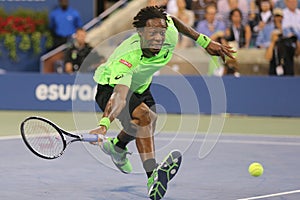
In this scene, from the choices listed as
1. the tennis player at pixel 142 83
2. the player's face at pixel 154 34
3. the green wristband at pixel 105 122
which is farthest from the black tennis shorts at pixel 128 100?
the green wristband at pixel 105 122

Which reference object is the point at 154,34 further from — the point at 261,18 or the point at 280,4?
the point at 280,4

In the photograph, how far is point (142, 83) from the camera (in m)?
8.42

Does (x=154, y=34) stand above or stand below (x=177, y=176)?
above

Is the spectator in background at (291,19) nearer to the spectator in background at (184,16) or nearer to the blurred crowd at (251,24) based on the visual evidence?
the blurred crowd at (251,24)

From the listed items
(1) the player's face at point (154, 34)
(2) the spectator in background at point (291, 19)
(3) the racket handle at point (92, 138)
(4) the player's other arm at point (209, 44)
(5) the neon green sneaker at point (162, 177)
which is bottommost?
(2) the spectator in background at point (291, 19)

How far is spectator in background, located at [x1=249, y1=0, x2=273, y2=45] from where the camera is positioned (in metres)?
18.5

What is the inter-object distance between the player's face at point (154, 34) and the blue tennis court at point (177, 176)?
4.83 feet

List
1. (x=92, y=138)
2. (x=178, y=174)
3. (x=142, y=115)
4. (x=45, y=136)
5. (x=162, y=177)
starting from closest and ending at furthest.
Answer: (x=92, y=138)
(x=45, y=136)
(x=162, y=177)
(x=142, y=115)
(x=178, y=174)

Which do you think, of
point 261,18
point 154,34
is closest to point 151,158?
point 154,34

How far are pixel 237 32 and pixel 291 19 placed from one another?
4.04 ft

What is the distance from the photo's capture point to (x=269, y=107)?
16672 mm

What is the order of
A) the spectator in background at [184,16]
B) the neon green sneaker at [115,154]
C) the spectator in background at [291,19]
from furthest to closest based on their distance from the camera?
the spectator in background at [184,16] < the spectator in background at [291,19] < the neon green sneaker at [115,154]

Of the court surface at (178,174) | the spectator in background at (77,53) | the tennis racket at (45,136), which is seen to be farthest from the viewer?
the spectator in background at (77,53)

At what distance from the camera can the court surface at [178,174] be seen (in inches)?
331
